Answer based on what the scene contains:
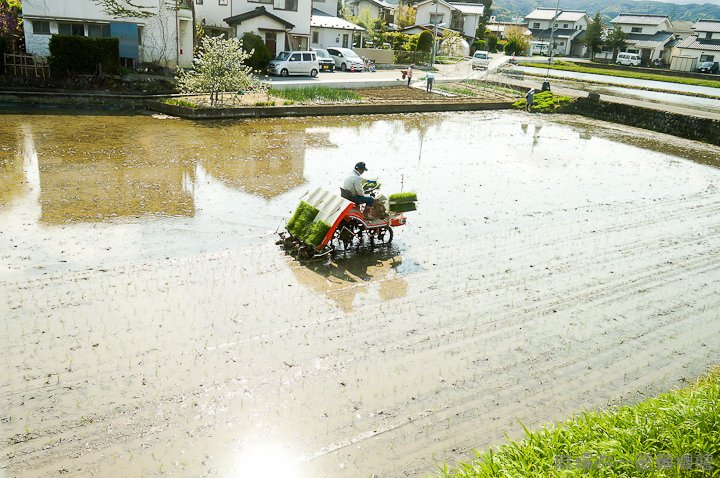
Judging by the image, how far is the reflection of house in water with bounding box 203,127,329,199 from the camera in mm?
12977

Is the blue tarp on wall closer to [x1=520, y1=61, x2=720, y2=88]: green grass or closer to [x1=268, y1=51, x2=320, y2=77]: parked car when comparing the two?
[x1=268, y1=51, x2=320, y2=77]: parked car

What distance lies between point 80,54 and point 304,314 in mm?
18409

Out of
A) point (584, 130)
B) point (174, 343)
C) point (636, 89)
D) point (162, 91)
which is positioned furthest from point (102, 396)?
point (636, 89)

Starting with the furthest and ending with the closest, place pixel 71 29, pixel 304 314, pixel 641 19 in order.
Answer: pixel 641 19, pixel 71 29, pixel 304 314

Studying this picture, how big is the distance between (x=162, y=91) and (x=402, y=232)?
48.3ft

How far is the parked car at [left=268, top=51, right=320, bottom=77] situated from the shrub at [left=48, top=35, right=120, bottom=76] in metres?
9.43

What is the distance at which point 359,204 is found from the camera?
31.2 ft

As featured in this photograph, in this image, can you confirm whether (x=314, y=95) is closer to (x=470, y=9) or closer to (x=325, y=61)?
(x=325, y=61)

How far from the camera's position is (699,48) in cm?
5806

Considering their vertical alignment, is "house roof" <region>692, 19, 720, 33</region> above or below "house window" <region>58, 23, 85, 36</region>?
above

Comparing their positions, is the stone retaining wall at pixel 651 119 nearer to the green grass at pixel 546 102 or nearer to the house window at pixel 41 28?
the green grass at pixel 546 102

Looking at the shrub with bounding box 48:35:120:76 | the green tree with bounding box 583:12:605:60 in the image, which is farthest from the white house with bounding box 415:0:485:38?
the shrub with bounding box 48:35:120:76

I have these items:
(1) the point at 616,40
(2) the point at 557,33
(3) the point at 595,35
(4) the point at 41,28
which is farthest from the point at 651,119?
(2) the point at 557,33

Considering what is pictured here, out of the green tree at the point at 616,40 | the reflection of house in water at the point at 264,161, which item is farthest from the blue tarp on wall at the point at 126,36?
the green tree at the point at 616,40
